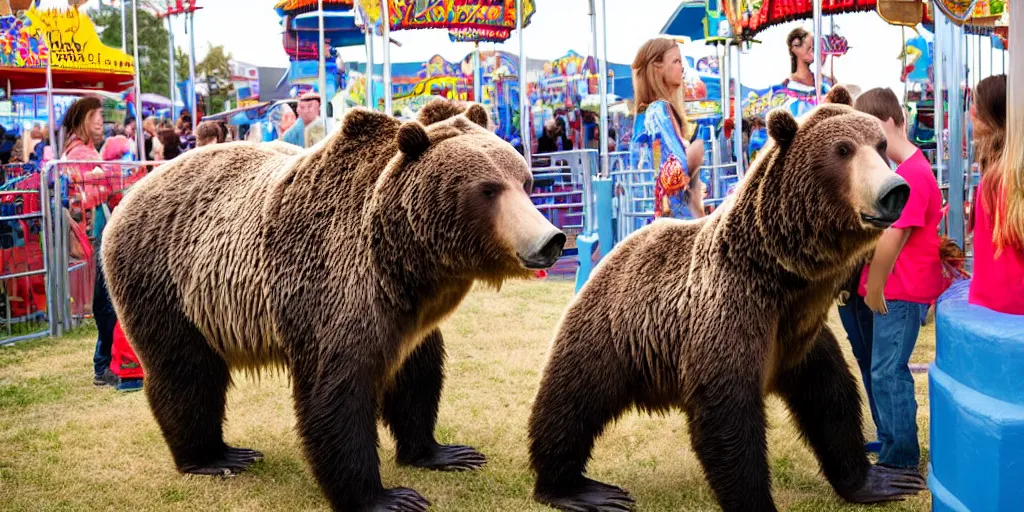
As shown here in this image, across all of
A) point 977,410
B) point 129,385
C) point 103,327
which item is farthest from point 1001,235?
point 103,327

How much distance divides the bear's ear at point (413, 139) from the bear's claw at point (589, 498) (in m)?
1.47

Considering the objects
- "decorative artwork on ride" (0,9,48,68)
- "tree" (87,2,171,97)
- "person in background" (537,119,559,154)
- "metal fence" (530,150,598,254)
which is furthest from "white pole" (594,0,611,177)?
"tree" (87,2,171,97)

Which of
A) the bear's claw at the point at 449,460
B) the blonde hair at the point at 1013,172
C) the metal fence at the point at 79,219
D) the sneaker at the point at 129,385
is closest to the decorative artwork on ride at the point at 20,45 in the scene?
the metal fence at the point at 79,219

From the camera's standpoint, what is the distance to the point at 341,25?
25688mm

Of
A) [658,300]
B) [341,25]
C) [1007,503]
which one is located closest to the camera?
[1007,503]

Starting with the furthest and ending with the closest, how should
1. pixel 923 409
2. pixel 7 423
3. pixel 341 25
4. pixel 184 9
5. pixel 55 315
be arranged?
pixel 341 25, pixel 184 9, pixel 55 315, pixel 7 423, pixel 923 409

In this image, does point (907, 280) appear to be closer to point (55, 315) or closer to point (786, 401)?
point (786, 401)

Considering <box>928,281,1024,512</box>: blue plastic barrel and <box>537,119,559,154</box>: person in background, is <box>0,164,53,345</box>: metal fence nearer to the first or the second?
<box>928,281,1024,512</box>: blue plastic barrel

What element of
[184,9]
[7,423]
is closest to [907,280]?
[7,423]

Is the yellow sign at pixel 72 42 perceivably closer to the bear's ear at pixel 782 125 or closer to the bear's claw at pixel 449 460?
the bear's claw at pixel 449 460

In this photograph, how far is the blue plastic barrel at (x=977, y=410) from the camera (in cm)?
250

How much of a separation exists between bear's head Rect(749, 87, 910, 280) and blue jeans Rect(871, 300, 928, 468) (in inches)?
39.9

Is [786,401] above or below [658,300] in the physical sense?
below

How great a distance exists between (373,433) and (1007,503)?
7.25 ft
